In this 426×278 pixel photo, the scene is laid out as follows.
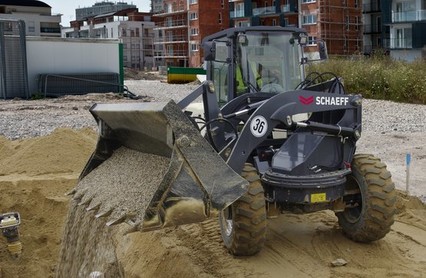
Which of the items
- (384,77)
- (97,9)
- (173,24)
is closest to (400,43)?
(384,77)

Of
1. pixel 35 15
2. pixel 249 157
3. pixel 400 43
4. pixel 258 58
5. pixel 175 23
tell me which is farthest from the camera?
pixel 175 23

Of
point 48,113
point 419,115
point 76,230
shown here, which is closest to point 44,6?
point 48,113

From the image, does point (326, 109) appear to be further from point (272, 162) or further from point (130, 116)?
point (130, 116)

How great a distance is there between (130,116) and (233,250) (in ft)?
5.91

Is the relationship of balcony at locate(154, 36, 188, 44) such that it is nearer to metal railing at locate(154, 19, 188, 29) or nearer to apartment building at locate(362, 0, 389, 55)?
metal railing at locate(154, 19, 188, 29)

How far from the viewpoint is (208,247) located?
679 centimetres

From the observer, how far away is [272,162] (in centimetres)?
659

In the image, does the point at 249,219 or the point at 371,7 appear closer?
the point at 249,219

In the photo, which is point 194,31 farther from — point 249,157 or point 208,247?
point 208,247

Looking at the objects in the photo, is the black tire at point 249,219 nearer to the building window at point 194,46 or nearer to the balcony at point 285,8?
the balcony at point 285,8

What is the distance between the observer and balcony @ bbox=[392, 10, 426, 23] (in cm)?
4181

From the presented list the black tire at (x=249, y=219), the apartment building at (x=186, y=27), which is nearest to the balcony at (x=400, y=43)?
the apartment building at (x=186, y=27)

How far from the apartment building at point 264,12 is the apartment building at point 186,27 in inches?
102

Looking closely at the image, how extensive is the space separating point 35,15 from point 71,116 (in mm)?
53124
